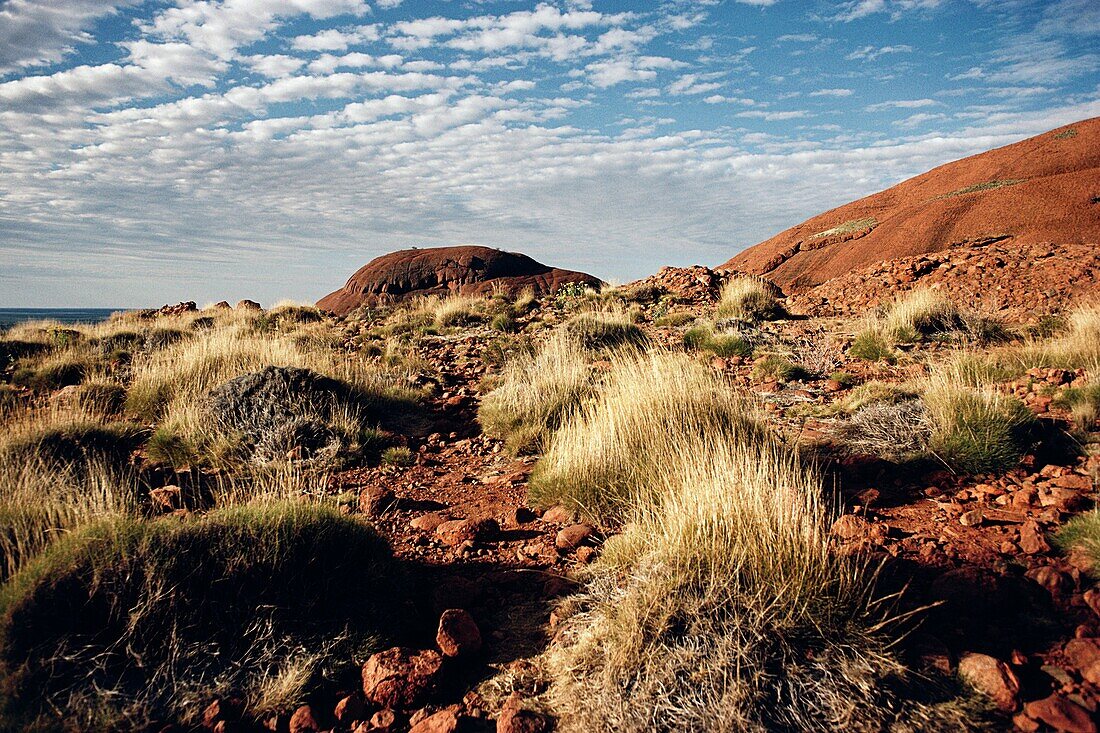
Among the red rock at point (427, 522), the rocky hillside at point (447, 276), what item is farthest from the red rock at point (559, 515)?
the rocky hillside at point (447, 276)

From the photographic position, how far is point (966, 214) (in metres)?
13.8

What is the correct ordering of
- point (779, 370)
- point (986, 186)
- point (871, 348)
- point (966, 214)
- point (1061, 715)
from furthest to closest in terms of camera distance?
point (986, 186) → point (966, 214) → point (871, 348) → point (779, 370) → point (1061, 715)

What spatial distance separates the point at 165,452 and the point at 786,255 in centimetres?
1616

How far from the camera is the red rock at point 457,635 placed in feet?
9.09

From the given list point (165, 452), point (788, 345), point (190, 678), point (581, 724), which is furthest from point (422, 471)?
point (788, 345)

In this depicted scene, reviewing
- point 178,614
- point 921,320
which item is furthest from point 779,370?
point 178,614

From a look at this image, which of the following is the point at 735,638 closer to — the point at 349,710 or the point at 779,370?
the point at 349,710

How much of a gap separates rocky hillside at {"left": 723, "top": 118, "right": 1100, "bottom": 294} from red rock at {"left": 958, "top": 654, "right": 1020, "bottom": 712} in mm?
12262

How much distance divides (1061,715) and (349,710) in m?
2.53

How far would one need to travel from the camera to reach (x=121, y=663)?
2441 mm

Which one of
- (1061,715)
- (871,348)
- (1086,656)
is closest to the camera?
(1061,715)

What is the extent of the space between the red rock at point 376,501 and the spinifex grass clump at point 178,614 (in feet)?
3.42

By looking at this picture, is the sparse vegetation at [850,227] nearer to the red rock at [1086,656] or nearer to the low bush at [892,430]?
the low bush at [892,430]

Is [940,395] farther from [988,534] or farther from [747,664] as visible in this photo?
[747,664]
